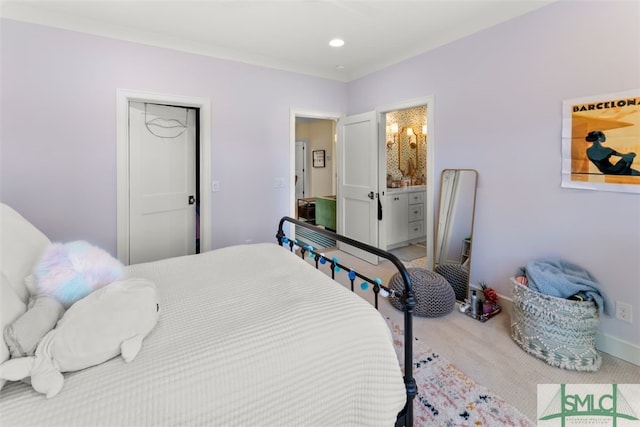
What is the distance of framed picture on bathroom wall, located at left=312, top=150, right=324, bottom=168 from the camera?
7.60 m

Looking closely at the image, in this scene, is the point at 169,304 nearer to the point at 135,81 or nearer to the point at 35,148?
the point at 35,148

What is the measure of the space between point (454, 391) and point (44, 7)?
403cm

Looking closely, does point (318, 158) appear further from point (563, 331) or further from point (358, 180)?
point (563, 331)

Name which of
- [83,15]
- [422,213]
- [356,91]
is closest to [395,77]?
[356,91]

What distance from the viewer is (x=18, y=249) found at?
1.17 m

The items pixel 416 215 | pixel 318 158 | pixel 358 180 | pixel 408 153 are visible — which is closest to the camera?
pixel 358 180

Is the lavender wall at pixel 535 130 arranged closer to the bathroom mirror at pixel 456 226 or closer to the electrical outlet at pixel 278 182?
the bathroom mirror at pixel 456 226

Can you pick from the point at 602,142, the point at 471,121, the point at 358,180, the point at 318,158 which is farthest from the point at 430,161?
the point at 318,158

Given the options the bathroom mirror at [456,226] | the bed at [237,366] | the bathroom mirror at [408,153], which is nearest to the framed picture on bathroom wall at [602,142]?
the bathroom mirror at [456,226]

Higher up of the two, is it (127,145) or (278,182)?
(127,145)

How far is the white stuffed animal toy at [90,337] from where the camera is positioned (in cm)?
82

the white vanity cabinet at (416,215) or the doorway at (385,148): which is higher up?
the doorway at (385,148)

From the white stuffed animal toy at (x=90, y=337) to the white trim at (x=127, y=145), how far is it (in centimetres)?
209

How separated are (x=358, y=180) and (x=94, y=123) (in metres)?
2.92
